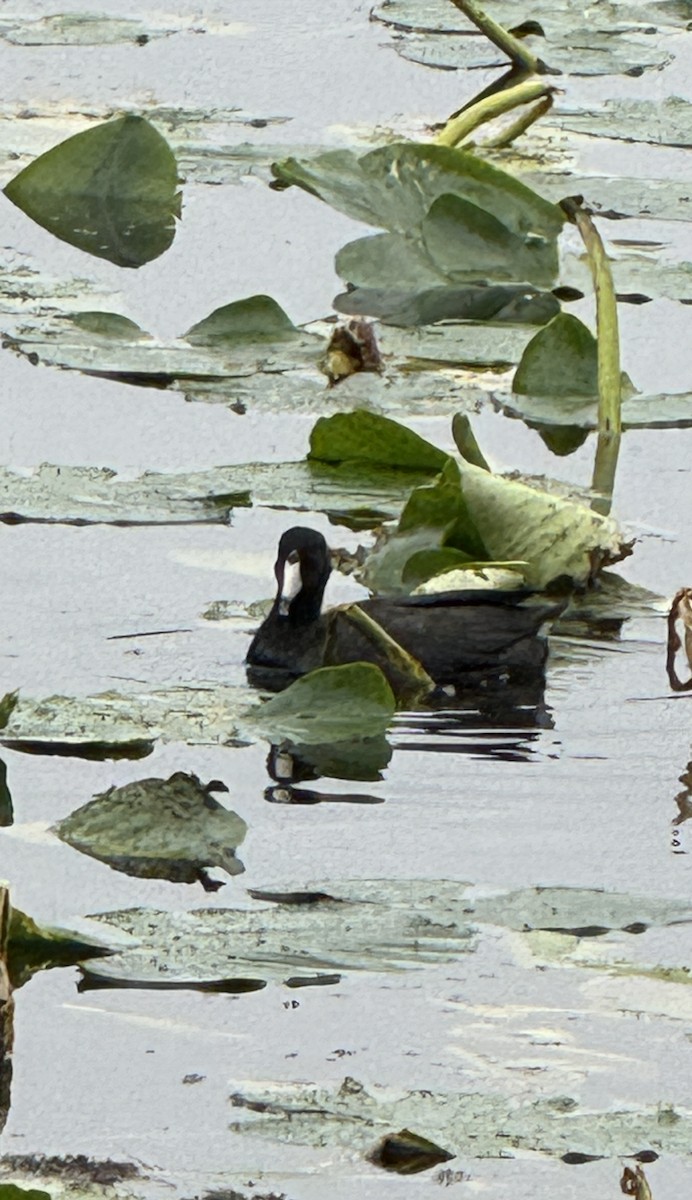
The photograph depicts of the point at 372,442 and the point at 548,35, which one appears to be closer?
the point at 372,442

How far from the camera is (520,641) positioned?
266cm

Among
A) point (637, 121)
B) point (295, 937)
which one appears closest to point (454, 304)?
point (637, 121)

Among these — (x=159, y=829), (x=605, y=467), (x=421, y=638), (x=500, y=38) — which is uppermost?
(x=500, y=38)

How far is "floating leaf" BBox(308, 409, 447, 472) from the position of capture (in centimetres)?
316

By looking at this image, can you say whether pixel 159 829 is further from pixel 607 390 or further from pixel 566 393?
pixel 566 393

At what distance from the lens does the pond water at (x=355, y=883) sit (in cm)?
185

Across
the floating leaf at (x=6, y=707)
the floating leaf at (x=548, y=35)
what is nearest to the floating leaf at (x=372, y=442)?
the floating leaf at (x=6, y=707)

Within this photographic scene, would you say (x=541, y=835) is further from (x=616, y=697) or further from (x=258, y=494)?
(x=258, y=494)

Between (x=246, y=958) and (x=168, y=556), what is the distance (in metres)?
0.94

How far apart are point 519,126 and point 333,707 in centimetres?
227

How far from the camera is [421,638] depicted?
8.70ft

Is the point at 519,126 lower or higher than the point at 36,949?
higher

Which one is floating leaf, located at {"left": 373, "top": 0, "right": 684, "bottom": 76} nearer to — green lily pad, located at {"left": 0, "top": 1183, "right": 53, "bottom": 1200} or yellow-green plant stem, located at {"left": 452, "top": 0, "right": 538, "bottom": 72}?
yellow-green plant stem, located at {"left": 452, "top": 0, "right": 538, "bottom": 72}

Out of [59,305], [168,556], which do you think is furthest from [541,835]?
[59,305]
